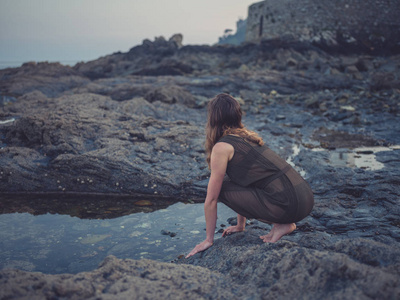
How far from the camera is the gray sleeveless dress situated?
256 centimetres

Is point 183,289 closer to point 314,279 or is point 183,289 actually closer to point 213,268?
point 213,268

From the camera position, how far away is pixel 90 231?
356 centimetres

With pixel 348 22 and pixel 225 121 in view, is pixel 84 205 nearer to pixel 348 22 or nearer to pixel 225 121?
pixel 225 121

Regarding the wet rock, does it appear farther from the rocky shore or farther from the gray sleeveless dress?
the gray sleeveless dress

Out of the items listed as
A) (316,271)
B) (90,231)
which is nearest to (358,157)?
(316,271)

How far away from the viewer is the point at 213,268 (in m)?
2.37

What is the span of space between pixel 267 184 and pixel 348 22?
1079 inches

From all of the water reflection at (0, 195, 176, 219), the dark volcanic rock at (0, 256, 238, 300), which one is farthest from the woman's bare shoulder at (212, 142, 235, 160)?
the water reflection at (0, 195, 176, 219)

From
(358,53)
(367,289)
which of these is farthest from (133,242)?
(358,53)

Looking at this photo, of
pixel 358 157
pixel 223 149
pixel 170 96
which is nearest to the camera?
pixel 223 149

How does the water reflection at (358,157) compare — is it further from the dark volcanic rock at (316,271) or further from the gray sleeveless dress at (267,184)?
the dark volcanic rock at (316,271)

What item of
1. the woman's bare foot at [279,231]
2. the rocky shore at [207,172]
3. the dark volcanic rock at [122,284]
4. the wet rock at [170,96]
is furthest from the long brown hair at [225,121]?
the wet rock at [170,96]

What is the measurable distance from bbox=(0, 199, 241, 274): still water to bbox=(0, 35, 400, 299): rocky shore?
39cm

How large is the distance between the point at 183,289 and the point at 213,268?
60cm
